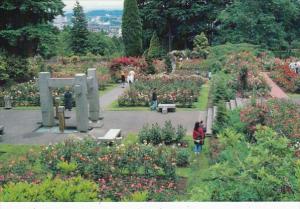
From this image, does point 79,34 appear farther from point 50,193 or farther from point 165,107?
point 50,193

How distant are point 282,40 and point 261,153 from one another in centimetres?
3937

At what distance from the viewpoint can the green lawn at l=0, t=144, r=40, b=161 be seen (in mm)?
14611

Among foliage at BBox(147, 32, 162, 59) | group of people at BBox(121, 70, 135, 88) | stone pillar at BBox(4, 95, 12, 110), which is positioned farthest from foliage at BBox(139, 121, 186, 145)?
foliage at BBox(147, 32, 162, 59)

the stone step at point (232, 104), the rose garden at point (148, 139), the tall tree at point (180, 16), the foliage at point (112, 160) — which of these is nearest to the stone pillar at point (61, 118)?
the rose garden at point (148, 139)

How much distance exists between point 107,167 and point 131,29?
33.7 metres

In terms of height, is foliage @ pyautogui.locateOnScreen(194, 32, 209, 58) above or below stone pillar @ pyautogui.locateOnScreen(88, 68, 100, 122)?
→ above

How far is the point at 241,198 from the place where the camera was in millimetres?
6723

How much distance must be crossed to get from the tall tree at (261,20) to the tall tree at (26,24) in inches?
734

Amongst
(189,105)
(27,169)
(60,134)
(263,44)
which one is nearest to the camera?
(27,169)

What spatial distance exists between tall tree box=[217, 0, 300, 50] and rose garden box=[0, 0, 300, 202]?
1178cm

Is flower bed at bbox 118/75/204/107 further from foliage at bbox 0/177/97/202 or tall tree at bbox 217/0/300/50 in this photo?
tall tree at bbox 217/0/300/50

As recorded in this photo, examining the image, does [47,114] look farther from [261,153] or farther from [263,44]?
[263,44]
